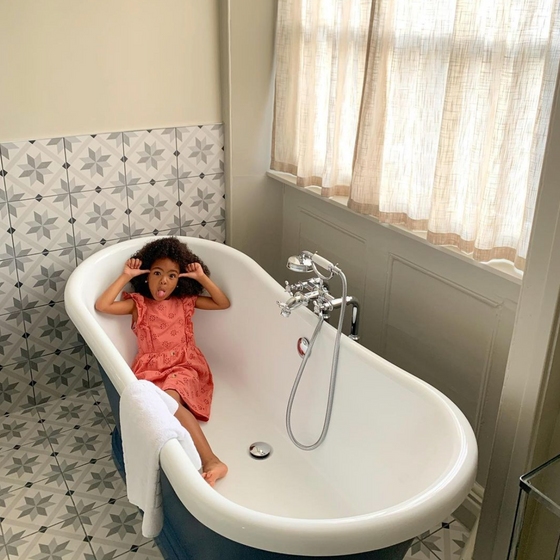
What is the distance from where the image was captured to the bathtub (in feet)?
4.20

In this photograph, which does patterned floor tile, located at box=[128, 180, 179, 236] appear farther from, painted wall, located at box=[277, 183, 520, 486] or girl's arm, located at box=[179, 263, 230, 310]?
painted wall, located at box=[277, 183, 520, 486]

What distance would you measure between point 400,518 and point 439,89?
4.02ft

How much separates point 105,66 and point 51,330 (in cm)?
109

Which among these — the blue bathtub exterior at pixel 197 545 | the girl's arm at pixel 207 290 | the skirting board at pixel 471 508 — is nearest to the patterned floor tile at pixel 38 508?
the blue bathtub exterior at pixel 197 545

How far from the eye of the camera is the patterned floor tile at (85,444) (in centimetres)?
238

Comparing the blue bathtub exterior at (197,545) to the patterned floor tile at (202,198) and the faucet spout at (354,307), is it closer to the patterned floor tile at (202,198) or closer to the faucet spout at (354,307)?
the faucet spout at (354,307)

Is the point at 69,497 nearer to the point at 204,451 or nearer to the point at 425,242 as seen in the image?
the point at 204,451

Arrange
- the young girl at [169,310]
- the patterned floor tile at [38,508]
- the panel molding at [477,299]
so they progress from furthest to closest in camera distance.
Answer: the young girl at [169,310] → the patterned floor tile at [38,508] → the panel molding at [477,299]

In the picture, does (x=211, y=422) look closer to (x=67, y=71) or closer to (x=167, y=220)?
(x=167, y=220)

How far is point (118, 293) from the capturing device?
238cm

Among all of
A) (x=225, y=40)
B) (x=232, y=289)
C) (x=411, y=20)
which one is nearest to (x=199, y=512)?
(x=232, y=289)

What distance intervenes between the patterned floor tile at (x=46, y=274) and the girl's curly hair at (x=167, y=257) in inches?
11.7

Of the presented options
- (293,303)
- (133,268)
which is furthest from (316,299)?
(133,268)

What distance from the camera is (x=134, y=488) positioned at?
1696 mm
